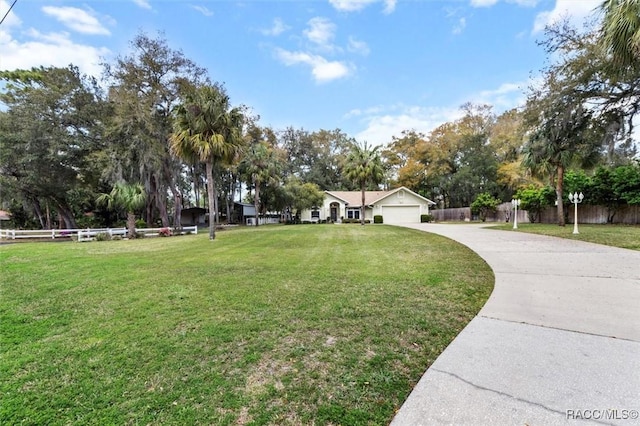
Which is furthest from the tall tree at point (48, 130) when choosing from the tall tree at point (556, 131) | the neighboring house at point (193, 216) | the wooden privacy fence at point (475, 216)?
the wooden privacy fence at point (475, 216)

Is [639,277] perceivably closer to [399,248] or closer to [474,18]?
[399,248]

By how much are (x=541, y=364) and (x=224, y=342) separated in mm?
2881

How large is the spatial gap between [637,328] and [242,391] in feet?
13.1

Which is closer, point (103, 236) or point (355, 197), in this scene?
point (103, 236)

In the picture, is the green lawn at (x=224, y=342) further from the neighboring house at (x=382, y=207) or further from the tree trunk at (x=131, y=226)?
the neighboring house at (x=382, y=207)

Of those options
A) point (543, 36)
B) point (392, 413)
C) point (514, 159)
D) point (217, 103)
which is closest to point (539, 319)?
point (392, 413)

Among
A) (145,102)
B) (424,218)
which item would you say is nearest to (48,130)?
(145,102)

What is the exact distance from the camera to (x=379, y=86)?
17.7 m

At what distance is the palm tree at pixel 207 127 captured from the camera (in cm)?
1385

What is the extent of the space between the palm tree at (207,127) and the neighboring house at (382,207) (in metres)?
18.3

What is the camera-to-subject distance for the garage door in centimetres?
3038

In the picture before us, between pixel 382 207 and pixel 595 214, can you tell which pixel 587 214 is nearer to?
pixel 595 214

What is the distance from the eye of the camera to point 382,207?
101 feet

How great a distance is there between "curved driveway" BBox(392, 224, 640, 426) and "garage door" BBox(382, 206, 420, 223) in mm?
25779
